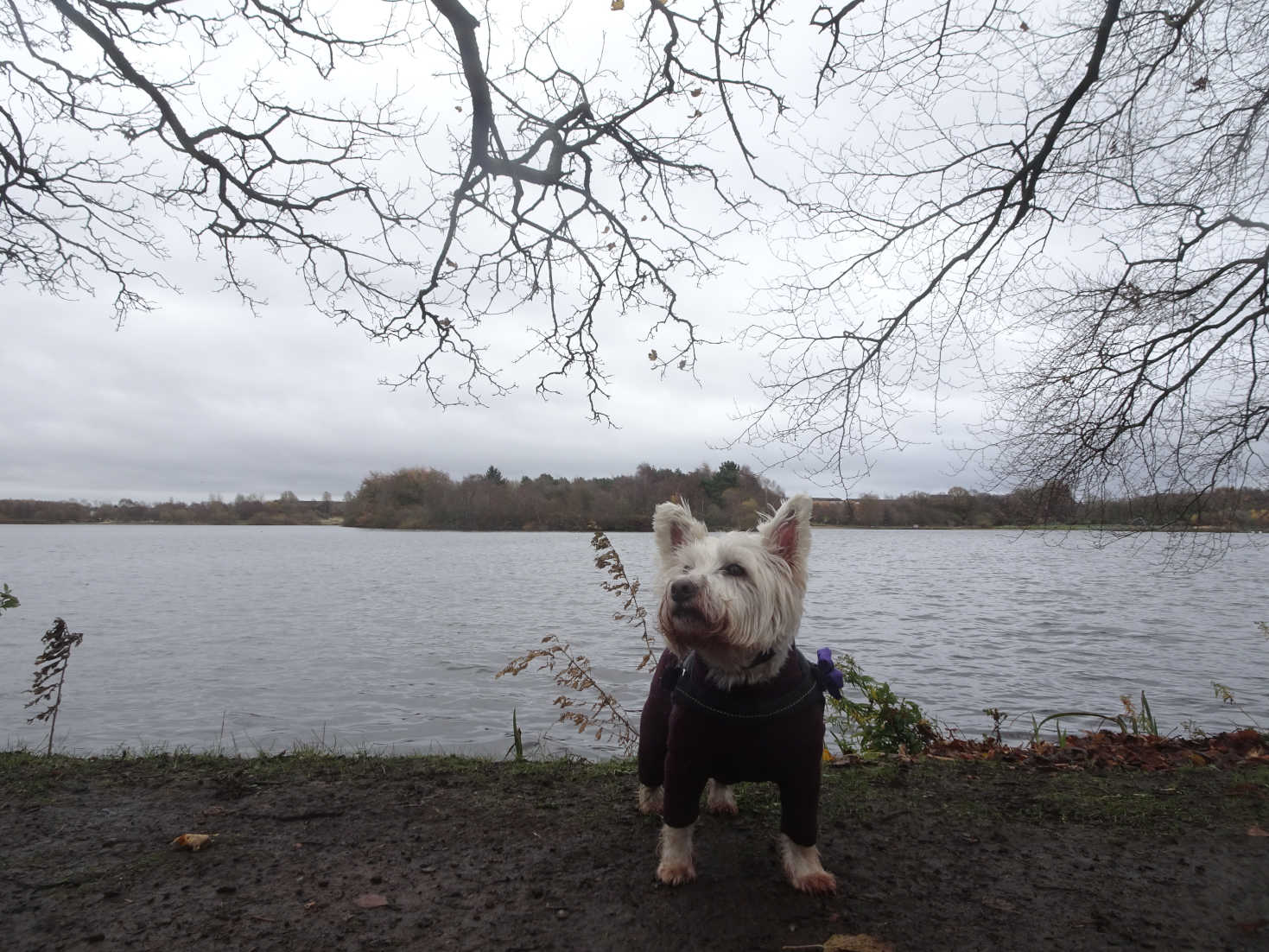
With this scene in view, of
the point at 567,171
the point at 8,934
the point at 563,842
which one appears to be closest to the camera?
the point at 8,934

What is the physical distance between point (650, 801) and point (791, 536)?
1.85 metres

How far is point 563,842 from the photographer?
13.7 feet

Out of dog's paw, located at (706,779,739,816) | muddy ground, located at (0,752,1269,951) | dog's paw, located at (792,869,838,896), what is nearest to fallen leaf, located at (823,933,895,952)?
muddy ground, located at (0,752,1269,951)

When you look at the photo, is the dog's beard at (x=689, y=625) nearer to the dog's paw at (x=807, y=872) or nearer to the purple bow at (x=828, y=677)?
the purple bow at (x=828, y=677)

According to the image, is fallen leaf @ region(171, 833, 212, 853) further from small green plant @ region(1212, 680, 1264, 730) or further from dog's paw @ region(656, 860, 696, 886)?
small green plant @ region(1212, 680, 1264, 730)

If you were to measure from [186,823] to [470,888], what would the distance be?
5.94ft

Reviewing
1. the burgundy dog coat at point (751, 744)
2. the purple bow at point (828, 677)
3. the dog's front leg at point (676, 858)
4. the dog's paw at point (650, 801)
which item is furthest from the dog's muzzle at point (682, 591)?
the dog's paw at point (650, 801)

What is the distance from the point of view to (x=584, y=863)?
395cm

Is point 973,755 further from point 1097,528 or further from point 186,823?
point 186,823

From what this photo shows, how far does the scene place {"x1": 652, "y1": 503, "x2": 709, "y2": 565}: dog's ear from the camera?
4.25 metres

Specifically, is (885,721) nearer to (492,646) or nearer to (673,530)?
(673,530)

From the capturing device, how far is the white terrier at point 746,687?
3697mm

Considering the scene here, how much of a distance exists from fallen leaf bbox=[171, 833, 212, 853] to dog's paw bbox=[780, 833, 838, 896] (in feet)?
9.60

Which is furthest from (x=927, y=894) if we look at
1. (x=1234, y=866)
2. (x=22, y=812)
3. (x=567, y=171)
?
(x=567, y=171)
